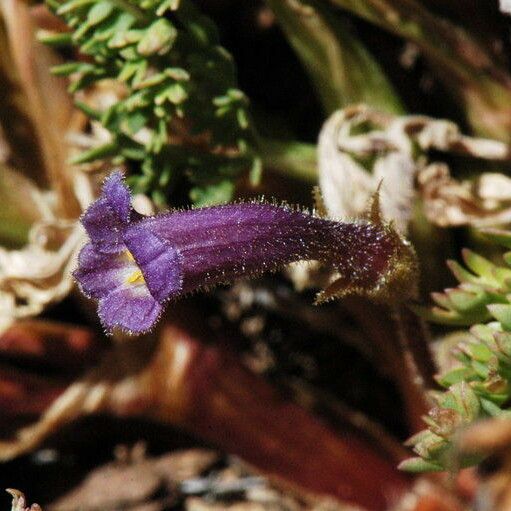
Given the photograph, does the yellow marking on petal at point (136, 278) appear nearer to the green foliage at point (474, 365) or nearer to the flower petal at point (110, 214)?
the flower petal at point (110, 214)

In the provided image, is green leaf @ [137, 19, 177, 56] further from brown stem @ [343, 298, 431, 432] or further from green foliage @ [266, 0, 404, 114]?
brown stem @ [343, 298, 431, 432]

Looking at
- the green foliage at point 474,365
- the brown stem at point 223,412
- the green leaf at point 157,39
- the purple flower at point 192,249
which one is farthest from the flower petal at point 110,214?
the brown stem at point 223,412

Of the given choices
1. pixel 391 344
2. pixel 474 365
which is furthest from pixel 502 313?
pixel 391 344

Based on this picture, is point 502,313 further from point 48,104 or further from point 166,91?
point 48,104

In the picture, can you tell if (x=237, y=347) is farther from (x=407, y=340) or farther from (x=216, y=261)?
(x=216, y=261)

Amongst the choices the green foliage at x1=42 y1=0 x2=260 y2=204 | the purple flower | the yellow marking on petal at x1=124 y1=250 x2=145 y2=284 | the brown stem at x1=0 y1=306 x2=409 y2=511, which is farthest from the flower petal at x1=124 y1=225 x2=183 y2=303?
the brown stem at x1=0 y1=306 x2=409 y2=511

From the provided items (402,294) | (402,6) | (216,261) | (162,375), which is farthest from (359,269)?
(162,375)
